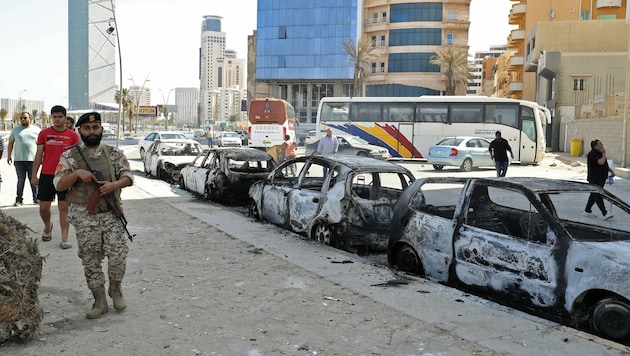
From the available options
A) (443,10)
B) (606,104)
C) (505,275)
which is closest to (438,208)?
(505,275)

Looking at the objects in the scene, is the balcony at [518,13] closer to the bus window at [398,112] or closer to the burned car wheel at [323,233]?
the bus window at [398,112]

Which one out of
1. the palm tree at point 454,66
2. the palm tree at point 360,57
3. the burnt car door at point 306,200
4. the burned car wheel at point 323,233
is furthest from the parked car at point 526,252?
the palm tree at point 360,57

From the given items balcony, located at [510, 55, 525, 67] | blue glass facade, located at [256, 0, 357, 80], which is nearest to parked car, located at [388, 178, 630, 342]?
balcony, located at [510, 55, 525, 67]

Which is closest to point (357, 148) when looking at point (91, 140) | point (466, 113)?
point (466, 113)

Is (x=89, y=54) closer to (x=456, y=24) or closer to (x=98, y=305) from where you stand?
(x=456, y=24)

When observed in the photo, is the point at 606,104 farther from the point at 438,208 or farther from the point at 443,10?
the point at 443,10

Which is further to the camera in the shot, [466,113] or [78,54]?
[78,54]

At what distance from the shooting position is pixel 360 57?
72250mm

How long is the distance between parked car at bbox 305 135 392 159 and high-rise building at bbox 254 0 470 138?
45593 millimetres

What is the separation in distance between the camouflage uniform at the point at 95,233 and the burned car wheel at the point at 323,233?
3799 millimetres

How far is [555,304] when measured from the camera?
17.1 feet

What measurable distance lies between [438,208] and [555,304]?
2.33 metres

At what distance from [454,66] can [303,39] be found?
76.8 ft

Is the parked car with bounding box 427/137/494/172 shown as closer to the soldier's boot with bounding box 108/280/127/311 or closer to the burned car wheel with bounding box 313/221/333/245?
the burned car wheel with bounding box 313/221/333/245
